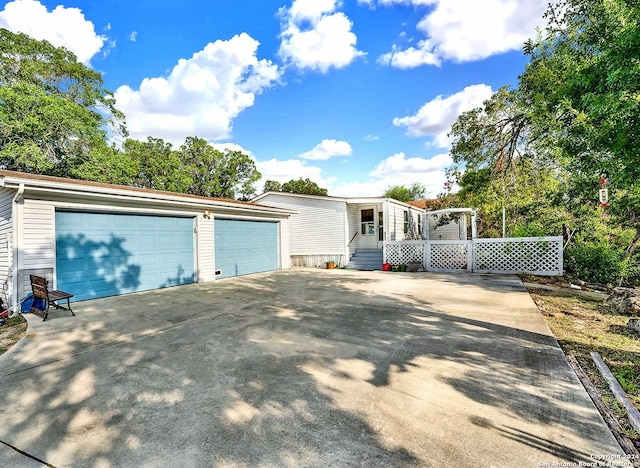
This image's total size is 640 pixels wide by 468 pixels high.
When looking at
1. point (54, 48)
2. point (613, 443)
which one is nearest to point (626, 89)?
point (613, 443)

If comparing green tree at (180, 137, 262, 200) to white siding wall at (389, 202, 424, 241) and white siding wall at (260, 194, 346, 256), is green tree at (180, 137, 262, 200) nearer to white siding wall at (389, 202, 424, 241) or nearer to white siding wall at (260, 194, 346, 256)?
white siding wall at (260, 194, 346, 256)

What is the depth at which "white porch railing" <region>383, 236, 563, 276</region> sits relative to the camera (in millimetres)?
9867

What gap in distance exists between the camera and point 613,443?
1.93 meters

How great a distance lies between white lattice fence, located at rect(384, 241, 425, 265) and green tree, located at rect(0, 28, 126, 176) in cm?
1833

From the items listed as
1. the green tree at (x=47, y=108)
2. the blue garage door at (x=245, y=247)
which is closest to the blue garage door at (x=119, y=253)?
the blue garage door at (x=245, y=247)

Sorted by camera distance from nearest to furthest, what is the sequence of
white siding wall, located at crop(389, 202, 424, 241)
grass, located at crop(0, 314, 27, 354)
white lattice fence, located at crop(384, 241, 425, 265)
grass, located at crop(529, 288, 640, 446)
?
grass, located at crop(529, 288, 640, 446)
grass, located at crop(0, 314, 27, 354)
white lattice fence, located at crop(384, 241, 425, 265)
white siding wall, located at crop(389, 202, 424, 241)

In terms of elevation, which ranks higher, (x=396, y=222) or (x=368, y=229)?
(x=396, y=222)

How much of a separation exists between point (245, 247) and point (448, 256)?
8.14 m

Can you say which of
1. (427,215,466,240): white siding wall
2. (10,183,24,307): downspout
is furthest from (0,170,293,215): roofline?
(427,215,466,240): white siding wall

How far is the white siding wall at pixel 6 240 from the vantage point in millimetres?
→ 6191

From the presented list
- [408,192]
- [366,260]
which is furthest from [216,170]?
[408,192]

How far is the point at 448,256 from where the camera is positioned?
11.8m

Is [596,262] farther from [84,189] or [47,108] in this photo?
[47,108]

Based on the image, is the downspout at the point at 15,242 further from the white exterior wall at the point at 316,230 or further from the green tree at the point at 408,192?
the green tree at the point at 408,192
